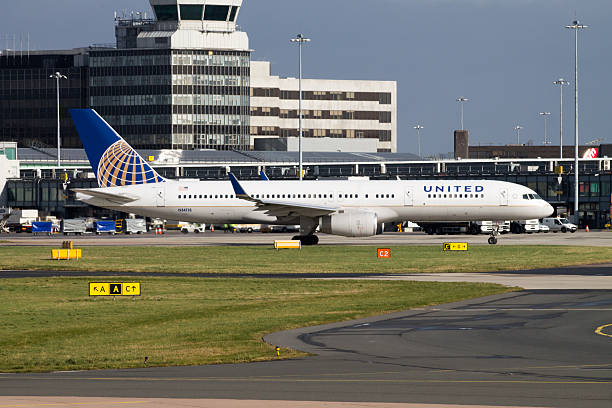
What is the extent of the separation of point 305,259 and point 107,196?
23.2 m

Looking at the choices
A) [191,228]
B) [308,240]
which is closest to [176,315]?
[308,240]

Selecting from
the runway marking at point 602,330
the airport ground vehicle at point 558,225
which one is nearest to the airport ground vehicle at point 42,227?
the airport ground vehicle at point 558,225

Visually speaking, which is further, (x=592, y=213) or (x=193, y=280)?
(x=592, y=213)

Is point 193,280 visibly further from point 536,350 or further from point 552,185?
point 552,185

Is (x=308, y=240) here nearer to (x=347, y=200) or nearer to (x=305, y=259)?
(x=347, y=200)

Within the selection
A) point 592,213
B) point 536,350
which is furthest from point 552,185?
point 536,350

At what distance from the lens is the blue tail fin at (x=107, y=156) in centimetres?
8431

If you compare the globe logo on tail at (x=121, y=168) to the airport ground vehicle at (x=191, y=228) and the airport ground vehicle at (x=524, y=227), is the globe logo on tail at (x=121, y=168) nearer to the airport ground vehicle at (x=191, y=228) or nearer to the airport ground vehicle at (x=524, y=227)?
the airport ground vehicle at (x=191, y=228)

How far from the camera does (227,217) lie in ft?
271

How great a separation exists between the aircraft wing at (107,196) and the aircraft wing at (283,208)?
955 centimetres

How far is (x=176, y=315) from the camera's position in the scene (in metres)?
36.6

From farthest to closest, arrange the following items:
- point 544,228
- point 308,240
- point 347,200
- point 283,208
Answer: point 544,228 < point 347,200 < point 308,240 < point 283,208

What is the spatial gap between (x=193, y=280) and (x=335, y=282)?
7296mm

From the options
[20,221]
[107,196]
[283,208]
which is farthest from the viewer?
[20,221]
